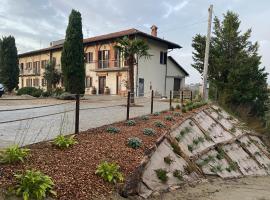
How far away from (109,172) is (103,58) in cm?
3105

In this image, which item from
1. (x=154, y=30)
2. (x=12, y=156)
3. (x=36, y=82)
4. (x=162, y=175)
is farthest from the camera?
(x=36, y=82)

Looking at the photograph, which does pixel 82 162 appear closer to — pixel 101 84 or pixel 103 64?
pixel 103 64

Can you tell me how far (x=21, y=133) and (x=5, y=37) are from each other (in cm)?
3706

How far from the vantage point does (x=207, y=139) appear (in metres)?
11.4

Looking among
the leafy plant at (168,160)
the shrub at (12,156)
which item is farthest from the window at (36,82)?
the shrub at (12,156)

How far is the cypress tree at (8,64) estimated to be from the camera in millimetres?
40375

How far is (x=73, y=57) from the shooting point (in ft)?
98.4

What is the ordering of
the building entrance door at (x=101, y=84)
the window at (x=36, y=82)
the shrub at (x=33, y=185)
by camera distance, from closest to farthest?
the shrub at (x=33, y=185)
the building entrance door at (x=101, y=84)
the window at (x=36, y=82)

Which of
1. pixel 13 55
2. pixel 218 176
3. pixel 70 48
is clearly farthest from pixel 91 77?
pixel 218 176

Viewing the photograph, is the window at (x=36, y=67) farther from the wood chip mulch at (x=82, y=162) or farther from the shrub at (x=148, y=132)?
the wood chip mulch at (x=82, y=162)

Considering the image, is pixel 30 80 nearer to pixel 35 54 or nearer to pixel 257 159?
pixel 35 54

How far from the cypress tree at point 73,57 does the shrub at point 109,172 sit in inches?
957

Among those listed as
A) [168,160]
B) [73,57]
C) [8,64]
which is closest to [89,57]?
[73,57]

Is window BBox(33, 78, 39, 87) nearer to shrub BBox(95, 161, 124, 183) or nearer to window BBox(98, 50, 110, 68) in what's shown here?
window BBox(98, 50, 110, 68)
